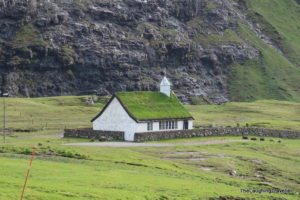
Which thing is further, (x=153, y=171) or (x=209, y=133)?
(x=209, y=133)

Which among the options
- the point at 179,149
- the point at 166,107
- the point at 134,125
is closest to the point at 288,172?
the point at 179,149

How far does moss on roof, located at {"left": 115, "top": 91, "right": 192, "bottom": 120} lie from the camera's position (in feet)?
304

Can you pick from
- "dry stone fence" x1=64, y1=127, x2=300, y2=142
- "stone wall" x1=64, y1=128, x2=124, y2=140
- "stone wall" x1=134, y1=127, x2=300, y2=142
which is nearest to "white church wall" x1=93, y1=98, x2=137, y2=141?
"stone wall" x1=64, y1=128, x2=124, y2=140

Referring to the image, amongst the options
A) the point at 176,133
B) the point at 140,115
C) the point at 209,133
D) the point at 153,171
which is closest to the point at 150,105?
the point at 140,115

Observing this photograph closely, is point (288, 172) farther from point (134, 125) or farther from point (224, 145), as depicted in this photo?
point (134, 125)

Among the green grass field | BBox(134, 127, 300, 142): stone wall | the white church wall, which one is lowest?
the green grass field

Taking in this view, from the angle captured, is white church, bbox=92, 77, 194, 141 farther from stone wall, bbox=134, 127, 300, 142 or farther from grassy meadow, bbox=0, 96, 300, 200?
grassy meadow, bbox=0, 96, 300, 200

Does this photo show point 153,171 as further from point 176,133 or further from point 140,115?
point 176,133

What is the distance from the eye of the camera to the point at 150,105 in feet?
319

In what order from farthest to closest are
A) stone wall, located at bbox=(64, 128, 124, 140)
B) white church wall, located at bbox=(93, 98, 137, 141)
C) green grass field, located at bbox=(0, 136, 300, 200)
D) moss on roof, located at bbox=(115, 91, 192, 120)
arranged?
moss on roof, located at bbox=(115, 91, 192, 120)
white church wall, located at bbox=(93, 98, 137, 141)
stone wall, located at bbox=(64, 128, 124, 140)
green grass field, located at bbox=(0, 136, 300, 200)

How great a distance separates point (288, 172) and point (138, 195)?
30485mm

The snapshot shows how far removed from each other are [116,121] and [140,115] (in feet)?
12.7

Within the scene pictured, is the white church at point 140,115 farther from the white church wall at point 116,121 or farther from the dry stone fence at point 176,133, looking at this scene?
the dry stone fence at point 176,133

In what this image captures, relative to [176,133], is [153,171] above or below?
below
